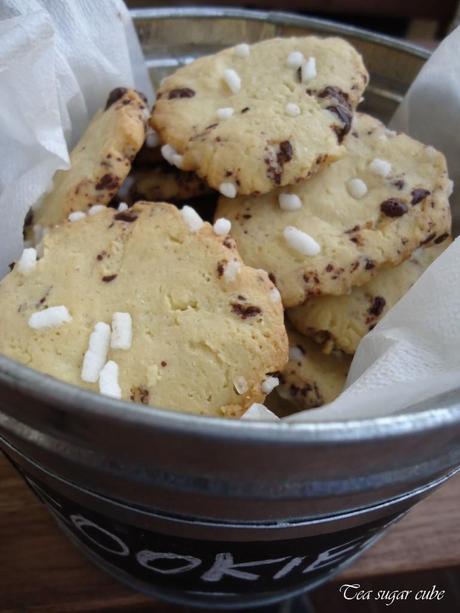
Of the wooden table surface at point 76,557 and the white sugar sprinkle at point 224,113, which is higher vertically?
the white sugar sprinkle at point 224,113

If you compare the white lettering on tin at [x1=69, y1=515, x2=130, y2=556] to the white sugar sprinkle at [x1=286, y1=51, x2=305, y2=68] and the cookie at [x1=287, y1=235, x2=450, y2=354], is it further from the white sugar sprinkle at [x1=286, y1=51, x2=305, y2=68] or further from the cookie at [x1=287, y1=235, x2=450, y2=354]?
the white sugar sprinkle at [x1=286, y1=51, x2=305, y2=68]

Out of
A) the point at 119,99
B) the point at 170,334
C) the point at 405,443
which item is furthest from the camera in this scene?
the point at 119,99

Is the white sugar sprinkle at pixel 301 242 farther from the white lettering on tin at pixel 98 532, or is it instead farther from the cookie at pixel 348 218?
the white lettering on tin at pixel 98 532

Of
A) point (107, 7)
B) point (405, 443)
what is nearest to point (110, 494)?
point (405, 443)

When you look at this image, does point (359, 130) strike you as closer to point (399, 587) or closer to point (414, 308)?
point (414, 308)

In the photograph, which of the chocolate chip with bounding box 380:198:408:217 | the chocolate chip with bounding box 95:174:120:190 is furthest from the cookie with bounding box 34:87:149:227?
the chocolate chip with bounding box 380:198:408:217

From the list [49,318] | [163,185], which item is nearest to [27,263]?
[49,318]

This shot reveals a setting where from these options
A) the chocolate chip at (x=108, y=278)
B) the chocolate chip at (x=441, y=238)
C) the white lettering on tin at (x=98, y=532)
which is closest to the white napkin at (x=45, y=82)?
the chocolate chip at (x=108, y=278)

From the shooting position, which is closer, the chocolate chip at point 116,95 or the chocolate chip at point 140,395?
the chocolate chip at point 140,395
